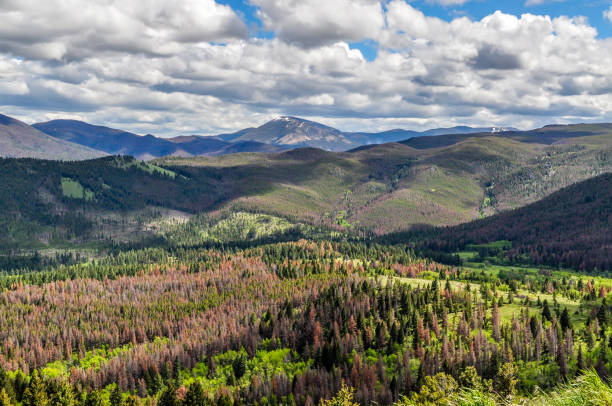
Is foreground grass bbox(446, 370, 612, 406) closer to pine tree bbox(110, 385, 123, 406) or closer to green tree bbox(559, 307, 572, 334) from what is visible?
pine tree bbox(110, 385, 123, 406)

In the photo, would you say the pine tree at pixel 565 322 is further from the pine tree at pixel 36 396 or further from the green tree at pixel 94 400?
the pine tree at pixel 36 396

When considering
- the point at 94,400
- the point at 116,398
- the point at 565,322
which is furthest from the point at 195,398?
the point at 565,322

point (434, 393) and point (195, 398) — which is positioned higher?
point (434, 393)

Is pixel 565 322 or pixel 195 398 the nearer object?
pixel 195 398

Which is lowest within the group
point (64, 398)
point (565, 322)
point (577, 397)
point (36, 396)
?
point (64, 398)

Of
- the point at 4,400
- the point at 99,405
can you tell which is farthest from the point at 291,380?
the point at 4,400

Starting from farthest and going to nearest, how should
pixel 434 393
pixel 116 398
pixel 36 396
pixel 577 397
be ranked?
pixel 116 398, pixel 36 396, pixel 434 393, pixel 577 397

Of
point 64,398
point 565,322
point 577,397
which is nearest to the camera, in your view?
point 577,397

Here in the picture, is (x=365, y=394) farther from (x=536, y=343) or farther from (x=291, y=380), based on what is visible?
(x=536, y=343)

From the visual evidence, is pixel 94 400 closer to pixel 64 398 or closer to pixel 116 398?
pixel 64 398

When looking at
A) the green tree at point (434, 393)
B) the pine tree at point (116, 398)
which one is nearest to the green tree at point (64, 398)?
the pine tree at point (116, 398)

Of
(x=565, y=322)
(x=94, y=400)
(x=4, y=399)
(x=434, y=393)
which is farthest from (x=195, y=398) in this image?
(x=565, y=322)
